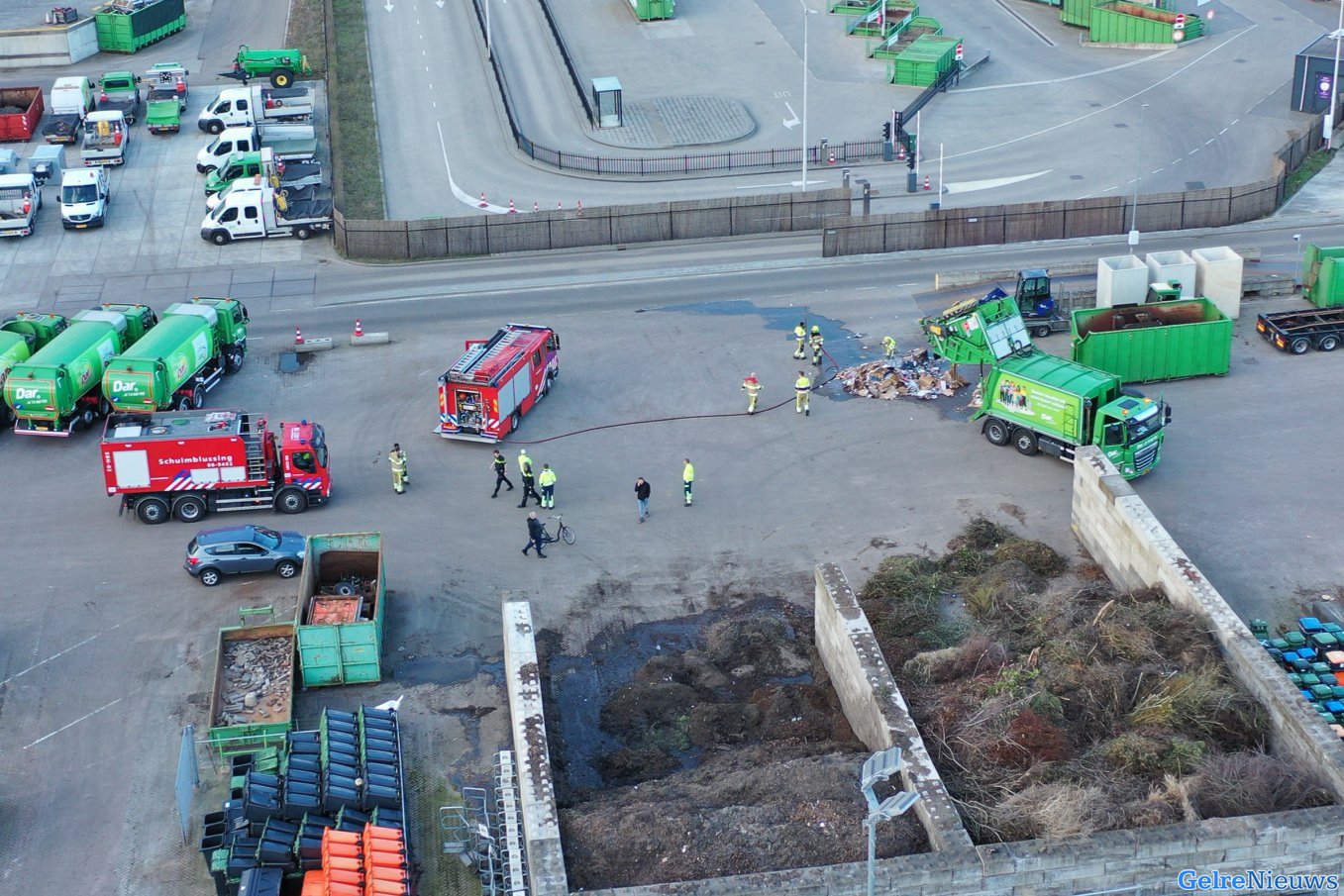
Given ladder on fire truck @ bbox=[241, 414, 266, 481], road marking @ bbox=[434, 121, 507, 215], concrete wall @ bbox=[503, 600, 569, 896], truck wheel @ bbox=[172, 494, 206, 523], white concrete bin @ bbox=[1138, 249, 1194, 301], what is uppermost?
concrete wall @ bbox=[503, 600, 569, 896]

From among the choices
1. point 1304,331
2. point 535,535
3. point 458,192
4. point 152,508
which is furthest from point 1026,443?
point 458,192

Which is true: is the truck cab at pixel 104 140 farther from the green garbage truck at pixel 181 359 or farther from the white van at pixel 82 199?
the green garbage truck at pixel 181 359

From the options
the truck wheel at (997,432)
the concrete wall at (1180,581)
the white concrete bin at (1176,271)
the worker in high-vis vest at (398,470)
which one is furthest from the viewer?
the white concrete bin at (1176,271)

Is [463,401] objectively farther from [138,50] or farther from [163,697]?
[138,50]

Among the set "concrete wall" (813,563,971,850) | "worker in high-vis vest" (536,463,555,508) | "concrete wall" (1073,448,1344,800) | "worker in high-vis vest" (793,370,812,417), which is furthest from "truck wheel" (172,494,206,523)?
"concrete wall" (1073,448,1344,800)

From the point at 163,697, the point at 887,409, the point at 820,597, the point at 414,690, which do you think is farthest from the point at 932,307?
the point at 163,697

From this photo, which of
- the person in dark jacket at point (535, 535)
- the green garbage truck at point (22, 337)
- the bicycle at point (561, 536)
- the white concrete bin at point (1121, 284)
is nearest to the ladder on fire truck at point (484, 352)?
the bicycle at point (561, 536)

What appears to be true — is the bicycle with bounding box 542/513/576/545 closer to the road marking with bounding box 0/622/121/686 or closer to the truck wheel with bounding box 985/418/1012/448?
the road marking with bounding box 0/622/121/686
